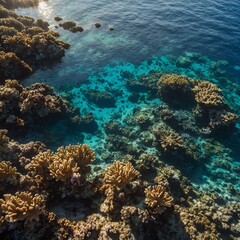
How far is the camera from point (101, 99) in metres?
24.8

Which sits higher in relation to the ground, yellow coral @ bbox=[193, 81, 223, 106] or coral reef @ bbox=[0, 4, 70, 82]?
coral reef @ bbox=[0, 4, 70, 82]

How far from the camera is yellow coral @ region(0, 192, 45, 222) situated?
11984 mm

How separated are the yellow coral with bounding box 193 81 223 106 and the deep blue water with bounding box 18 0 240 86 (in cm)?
753

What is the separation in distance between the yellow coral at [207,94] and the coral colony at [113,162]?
3.6 inches

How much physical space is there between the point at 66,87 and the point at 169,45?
15743 mm

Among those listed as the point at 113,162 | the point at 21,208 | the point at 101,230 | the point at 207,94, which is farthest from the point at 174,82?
the point at 21,208

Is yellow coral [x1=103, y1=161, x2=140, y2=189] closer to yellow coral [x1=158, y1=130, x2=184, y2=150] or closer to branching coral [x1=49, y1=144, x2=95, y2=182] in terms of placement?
branching coral [x1=49, y1=144, x2=95, y2=182]

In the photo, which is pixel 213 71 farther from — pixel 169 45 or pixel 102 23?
pixel 102 23

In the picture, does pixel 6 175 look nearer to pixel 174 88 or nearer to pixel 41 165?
pixel 41 165

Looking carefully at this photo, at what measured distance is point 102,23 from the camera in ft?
123

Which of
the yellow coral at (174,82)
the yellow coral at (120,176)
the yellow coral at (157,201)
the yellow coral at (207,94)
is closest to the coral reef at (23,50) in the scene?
the yellow coral at (174,82)

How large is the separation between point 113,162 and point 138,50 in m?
17.7

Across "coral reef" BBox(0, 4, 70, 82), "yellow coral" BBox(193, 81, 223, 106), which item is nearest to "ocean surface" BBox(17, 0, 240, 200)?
"coral reef" BBox(0, 4, 70, 82)

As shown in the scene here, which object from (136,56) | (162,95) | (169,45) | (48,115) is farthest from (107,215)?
(169,45)
